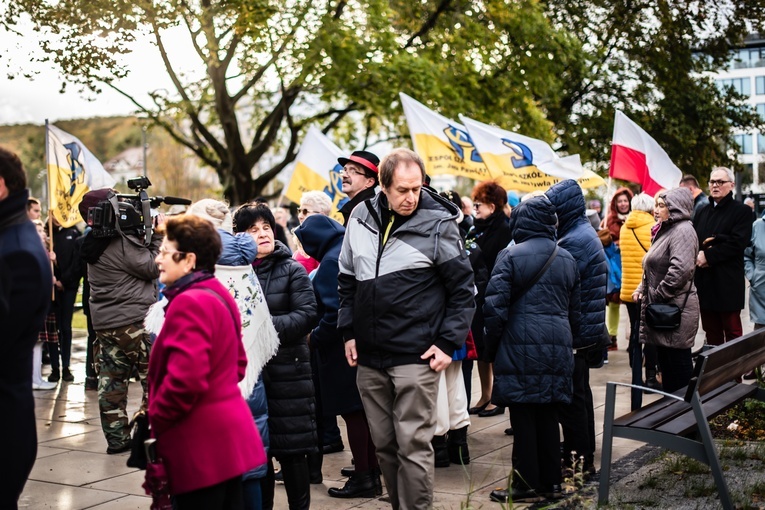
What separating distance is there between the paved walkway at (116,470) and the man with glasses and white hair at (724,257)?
1286 millimetres

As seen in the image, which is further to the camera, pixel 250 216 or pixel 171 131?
pixel 171 131

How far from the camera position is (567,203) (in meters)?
6.72

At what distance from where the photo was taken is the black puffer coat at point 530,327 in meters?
5.79

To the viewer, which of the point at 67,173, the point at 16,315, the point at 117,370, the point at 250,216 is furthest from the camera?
the point at 67,173

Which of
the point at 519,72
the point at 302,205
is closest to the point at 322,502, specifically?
the point at 302,205

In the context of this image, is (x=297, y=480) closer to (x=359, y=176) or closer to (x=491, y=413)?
(x=359, y=176)

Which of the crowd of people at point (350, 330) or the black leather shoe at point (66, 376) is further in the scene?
the black leather shoe at point (66, 376)

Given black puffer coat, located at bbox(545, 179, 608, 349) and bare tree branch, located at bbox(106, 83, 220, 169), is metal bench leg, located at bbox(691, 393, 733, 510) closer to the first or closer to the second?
black puffer coat, located at bbox(545, 179, 608, 349)

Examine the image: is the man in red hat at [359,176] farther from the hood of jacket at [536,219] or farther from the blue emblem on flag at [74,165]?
the blue emblem on flag at [74,165]

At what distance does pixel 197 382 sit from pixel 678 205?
5113 millimetres

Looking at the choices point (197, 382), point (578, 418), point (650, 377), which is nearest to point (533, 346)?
point (578, 418)

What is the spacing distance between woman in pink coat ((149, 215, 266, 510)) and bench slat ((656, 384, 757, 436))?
273 centimetres

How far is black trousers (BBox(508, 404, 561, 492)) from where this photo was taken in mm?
5875

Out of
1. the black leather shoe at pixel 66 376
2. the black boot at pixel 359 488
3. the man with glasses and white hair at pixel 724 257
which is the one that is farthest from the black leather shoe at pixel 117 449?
the man with glasses and white hair at pixel 724 257
